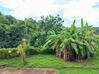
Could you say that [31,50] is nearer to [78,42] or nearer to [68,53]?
[68,53]

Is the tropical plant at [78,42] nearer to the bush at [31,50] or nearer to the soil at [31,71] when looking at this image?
the soil at [31,71]

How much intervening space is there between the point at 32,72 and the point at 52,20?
7186mm

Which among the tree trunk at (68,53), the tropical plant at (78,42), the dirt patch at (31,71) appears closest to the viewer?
the dirt patch at (31,71)

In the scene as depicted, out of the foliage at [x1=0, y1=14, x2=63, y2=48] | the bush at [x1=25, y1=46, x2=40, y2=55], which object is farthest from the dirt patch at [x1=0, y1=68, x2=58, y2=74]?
the foliage at [x1=0, y1=14, x2=63, y2=48]

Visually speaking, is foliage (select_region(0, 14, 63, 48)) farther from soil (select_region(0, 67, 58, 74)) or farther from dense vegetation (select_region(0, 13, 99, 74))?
soil (select_region(0, 67, 58, 74))

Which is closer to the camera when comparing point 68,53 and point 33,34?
point 68,53

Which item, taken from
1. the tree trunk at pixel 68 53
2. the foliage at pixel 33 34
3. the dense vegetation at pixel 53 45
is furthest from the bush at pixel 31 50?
the tree trunk at pixel 68 53

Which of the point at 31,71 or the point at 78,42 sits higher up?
the point at 78,42

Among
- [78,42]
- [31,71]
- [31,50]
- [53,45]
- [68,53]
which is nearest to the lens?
[31,71]

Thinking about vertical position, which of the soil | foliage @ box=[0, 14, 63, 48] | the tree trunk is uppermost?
foliage @ box=[0, 14, 63, 48]

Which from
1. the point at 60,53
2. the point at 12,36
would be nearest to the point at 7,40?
the point at 12,36

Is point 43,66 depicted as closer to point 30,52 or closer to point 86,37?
point 30,52

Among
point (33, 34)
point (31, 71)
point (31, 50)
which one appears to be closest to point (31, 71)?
point (31, 71)

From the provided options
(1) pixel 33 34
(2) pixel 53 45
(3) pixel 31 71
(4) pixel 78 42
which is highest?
(1) pixel 33 34
